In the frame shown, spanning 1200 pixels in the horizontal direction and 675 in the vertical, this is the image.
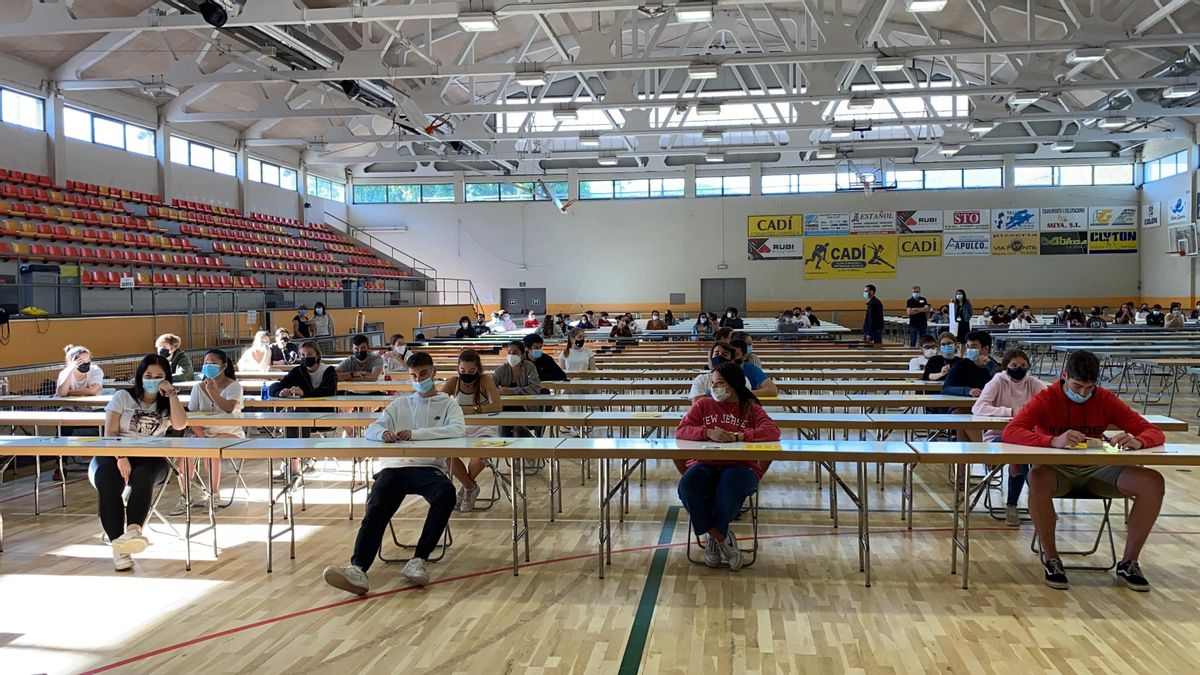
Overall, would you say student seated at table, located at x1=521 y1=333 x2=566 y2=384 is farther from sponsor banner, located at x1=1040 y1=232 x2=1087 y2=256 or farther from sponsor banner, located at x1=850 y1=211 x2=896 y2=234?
sponsor banner, located at x1=1040 y1=232 x2=1087 y2=256

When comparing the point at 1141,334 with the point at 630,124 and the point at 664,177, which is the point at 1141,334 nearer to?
the point at 630,124

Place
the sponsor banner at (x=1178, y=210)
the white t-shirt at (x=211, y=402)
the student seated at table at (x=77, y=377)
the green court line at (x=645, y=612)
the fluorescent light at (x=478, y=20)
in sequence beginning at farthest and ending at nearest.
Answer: the sponsor banner at (x=1178, y=210)
the fluorescent light at (x=478, y=20)
the student seated at table at (x=77, y=377)
the white t-shirt at (x=211, y=402)
the green court line at (x=645, y=612)

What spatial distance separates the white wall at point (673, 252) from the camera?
86.5 feet

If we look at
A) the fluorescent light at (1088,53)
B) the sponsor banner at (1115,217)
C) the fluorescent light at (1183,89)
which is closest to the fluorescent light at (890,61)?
the fluorescent light at (1088,53)

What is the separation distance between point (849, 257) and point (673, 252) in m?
5.90

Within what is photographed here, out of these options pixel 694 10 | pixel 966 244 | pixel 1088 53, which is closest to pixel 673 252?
pixel 966 244

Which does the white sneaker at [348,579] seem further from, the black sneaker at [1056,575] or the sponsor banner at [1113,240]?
the sponsor banner at [1113,240]

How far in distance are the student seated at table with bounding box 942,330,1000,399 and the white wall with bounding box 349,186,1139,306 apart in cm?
2110

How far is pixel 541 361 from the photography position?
8.05 meters

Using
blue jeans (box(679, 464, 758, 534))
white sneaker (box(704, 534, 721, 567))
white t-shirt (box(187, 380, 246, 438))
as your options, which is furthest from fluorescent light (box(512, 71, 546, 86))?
white sneaker (box(704, 534, 721, 567))

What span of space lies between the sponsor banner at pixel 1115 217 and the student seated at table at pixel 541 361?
24.5 m

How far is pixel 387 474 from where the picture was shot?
459cm

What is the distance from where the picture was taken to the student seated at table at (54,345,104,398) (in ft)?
24.2

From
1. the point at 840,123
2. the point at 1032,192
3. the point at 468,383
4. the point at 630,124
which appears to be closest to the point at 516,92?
the point at 630,124
